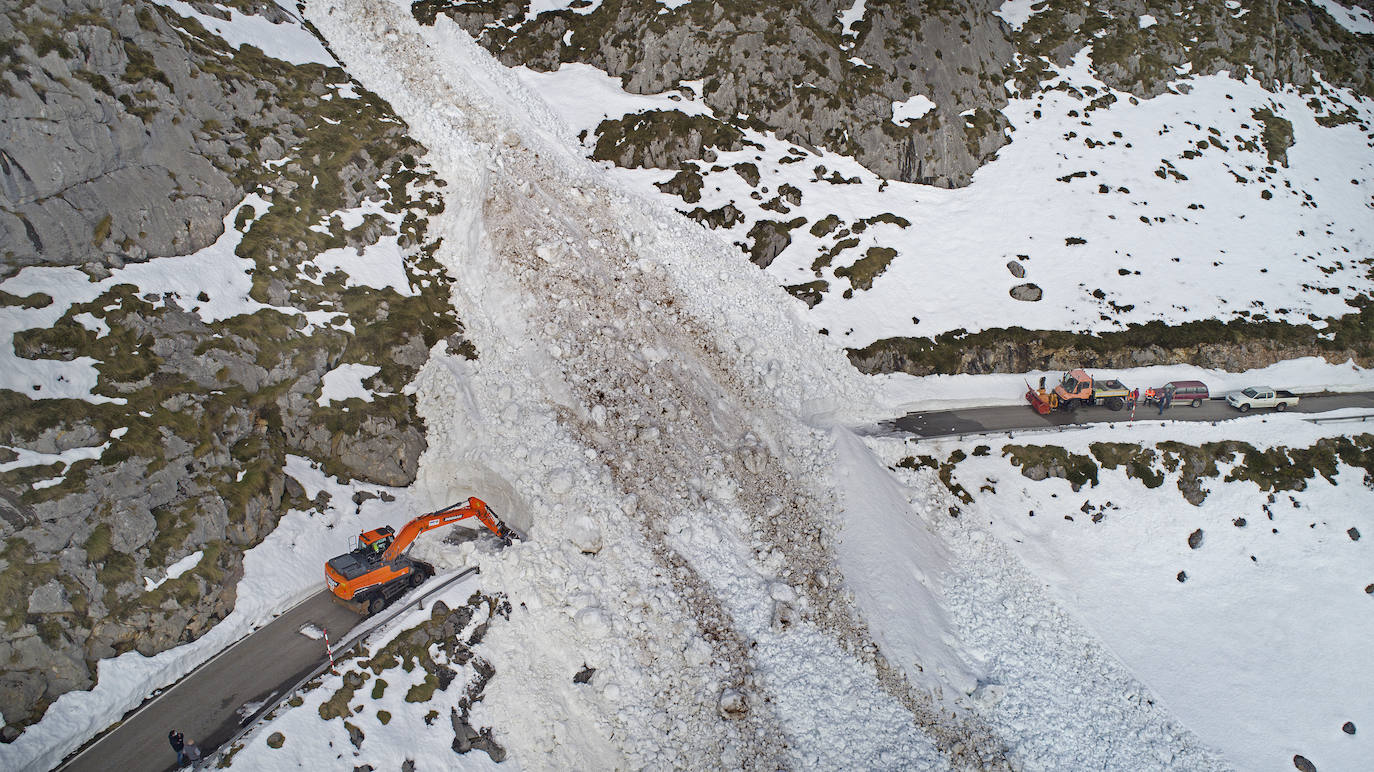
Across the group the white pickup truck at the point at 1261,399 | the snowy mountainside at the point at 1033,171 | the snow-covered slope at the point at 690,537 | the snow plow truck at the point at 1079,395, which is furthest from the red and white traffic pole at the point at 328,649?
the white pickup truck at the point at 1261,399

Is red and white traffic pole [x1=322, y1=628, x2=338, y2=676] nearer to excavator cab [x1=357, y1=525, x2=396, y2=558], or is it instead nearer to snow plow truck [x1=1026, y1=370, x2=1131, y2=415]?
excavator cab [x1=357, y1=525, x2=396, y2=558]

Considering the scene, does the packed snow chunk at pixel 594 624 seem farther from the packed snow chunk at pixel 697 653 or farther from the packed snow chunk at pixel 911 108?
the packed snow chunk at pixel 911 108

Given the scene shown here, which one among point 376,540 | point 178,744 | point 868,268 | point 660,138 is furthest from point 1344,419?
point 178,744

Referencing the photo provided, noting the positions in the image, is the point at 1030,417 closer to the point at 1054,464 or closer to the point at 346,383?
the point at 1054,464

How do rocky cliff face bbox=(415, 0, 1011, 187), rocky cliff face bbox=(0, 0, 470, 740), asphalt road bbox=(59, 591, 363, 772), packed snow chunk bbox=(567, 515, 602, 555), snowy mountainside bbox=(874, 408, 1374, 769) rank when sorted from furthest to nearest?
rocky cliff face bbox=(415, 0, 1011, 187) < snowy mountainside bbox=(874, 408, 1374, 769) < packed snow chunk bbox=(567, 515, 602, 555) < rocky cliff face bbox=(0, 0, 470, 740) < asphalt road bbox=(59, 591, 363, 772)

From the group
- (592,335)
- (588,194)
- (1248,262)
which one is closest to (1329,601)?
(1248,262)

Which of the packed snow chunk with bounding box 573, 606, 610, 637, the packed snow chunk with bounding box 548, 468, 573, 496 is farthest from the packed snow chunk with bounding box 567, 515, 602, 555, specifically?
the packed snow chunk with bounding box 573, 606, 610, 637
